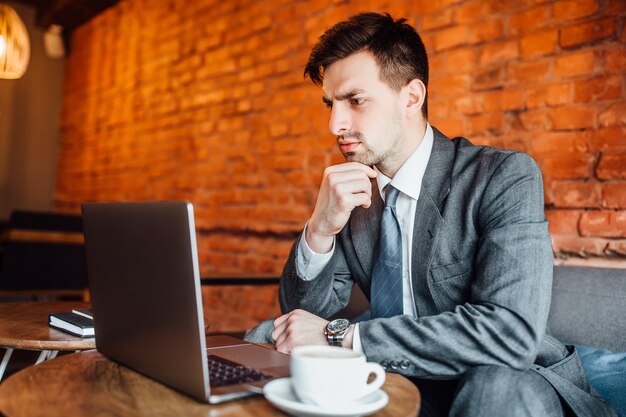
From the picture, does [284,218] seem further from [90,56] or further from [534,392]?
[90,56]

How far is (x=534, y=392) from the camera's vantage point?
3.16 feet

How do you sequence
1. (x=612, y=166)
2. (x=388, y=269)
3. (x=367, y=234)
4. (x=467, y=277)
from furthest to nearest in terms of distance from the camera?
1. (x=612, y=166)
2. (x=367, y=234)
3. (x=388, y=269)
4. (x=467, y=277)

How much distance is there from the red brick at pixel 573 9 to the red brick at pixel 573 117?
0.30 meters

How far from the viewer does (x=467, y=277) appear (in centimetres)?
133

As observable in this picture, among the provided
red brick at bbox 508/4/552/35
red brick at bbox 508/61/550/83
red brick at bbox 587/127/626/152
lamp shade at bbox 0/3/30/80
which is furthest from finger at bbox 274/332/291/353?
lamp shade at bbox 0/3/30/80

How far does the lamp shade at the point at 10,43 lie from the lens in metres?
2.86

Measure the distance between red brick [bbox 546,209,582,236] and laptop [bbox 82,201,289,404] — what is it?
1.19 m

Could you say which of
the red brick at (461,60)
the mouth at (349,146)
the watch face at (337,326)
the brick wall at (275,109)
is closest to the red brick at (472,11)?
the brick wall at (275,109)

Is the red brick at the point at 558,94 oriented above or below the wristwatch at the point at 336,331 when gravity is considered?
above

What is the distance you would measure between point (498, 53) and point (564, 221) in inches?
25.5

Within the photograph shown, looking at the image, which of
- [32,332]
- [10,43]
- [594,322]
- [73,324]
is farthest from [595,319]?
[10,43]

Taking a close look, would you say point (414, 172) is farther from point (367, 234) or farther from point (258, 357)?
point (258, 357)

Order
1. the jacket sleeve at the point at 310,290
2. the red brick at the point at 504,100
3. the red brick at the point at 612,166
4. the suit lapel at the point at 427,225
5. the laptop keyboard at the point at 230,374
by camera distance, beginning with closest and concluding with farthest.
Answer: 1. the laptop keyboard at the point at 230,374
2. the suit lapel at the point at 427,225
3. the jacket sleeve at the point at 310,290
4. the red brick at the point at 612,166
5. the red brick at the point at 504,100

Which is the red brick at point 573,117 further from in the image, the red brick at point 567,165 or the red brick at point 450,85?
the red brick at point 450,85
